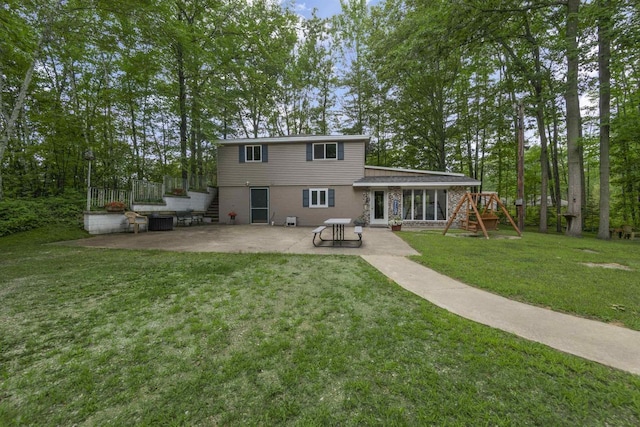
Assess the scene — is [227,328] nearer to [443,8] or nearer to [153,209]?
[443,8]

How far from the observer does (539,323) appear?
266cm

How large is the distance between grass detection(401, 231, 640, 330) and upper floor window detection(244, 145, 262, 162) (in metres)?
10.7

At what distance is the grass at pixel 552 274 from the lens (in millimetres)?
3090

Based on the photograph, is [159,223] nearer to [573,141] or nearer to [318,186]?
[318,186]

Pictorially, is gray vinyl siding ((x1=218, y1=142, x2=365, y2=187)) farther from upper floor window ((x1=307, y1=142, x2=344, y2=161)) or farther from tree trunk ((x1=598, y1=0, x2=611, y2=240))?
tree trunk ((x1=598, y1=0, x2=611, y2=240))

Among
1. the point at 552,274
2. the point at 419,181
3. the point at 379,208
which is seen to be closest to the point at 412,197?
the point at 419,181

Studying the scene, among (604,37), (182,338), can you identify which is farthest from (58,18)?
(604,37)

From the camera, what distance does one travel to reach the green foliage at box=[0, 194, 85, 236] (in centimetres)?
779

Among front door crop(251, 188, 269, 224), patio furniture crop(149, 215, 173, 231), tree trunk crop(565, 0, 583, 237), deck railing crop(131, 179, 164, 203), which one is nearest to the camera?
tree trunk crop(565, 0, 583, 237)

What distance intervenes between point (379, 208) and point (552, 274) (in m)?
9.26

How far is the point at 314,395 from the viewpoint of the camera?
5.49 ft

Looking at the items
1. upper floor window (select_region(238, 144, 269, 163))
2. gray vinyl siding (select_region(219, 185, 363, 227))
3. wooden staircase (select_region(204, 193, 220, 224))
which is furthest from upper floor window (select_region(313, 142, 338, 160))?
wooden staircase (select_region(204, 193, 220, 224))

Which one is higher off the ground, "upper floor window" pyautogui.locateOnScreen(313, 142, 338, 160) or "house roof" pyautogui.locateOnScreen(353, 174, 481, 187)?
"upper floor window" pyautogui.locateOnScreen(313, 142, 338, 160)

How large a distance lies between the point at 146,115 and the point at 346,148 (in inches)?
467
